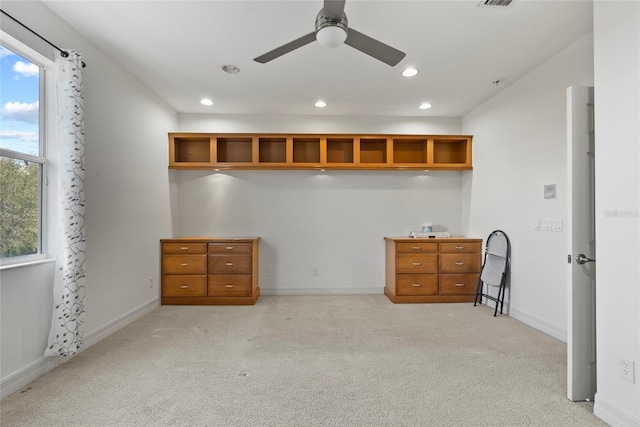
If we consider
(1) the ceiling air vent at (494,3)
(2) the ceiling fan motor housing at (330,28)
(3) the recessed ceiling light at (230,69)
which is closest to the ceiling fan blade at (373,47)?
(2) the ceiling fan motor housing at (330,28)

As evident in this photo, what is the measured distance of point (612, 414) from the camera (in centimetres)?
166

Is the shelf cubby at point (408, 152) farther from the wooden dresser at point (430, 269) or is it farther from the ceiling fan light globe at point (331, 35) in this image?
the ceiling fan light globe at point (331, 35)

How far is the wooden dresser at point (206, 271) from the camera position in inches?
155

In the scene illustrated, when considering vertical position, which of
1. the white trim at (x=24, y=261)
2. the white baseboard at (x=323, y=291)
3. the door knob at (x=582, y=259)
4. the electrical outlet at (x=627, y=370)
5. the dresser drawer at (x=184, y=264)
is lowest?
the white baseboard at (x=323, y=291)

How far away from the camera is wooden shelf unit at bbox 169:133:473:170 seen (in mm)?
4281

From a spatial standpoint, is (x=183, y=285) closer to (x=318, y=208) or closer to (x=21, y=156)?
(x=318, y=208)

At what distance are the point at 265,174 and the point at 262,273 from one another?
148 cm

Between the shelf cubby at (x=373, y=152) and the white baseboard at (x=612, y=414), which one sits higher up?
the shelf cubby at (x=373, y=152)

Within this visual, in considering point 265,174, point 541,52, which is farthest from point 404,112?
point 265,174

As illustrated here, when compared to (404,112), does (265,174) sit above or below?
below

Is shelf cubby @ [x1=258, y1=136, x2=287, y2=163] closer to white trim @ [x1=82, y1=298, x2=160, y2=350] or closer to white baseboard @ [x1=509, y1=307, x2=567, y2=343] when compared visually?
white trim @ [x1=82, y1=298, x2=160, y2=350]

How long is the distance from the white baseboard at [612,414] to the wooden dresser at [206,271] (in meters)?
3.32

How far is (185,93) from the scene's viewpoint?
3.74 m

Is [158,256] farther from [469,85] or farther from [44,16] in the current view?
[469,85]
